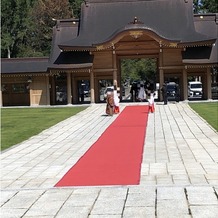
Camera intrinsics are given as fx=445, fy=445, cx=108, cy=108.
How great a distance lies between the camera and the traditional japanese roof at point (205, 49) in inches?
1302

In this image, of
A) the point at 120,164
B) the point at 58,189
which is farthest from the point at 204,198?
the point at 120,164

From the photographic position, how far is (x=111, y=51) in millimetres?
34406

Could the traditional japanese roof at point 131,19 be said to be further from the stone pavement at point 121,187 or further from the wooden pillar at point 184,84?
the stone pavement at point 121,187

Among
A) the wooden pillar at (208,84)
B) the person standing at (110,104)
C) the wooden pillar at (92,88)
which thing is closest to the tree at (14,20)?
the wooden pillar at (92,88)

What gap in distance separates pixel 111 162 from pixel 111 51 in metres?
24.9

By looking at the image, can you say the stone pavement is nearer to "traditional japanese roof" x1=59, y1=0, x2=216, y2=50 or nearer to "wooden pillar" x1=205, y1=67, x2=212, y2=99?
"wooden pillar" x1=205, y1=67, x2=212, y2=99

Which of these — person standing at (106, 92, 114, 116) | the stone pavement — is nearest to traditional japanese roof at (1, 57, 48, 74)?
person standing at (106, 92, 114, 116)

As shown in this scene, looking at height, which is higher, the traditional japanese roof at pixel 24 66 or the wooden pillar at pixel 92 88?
the traditional japanese roof at pixel 24 66

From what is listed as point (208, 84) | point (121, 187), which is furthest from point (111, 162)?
point (208, 84)

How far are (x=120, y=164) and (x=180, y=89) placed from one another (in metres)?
26.7

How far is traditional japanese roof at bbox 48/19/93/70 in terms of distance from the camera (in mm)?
34325

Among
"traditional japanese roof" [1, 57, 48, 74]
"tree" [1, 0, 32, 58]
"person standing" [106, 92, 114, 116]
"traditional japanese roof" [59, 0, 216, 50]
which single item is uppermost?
"tree" [1, 0, 32, 58]

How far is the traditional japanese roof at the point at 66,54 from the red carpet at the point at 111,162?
1885 centimetres

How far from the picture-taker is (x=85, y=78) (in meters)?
36.8
